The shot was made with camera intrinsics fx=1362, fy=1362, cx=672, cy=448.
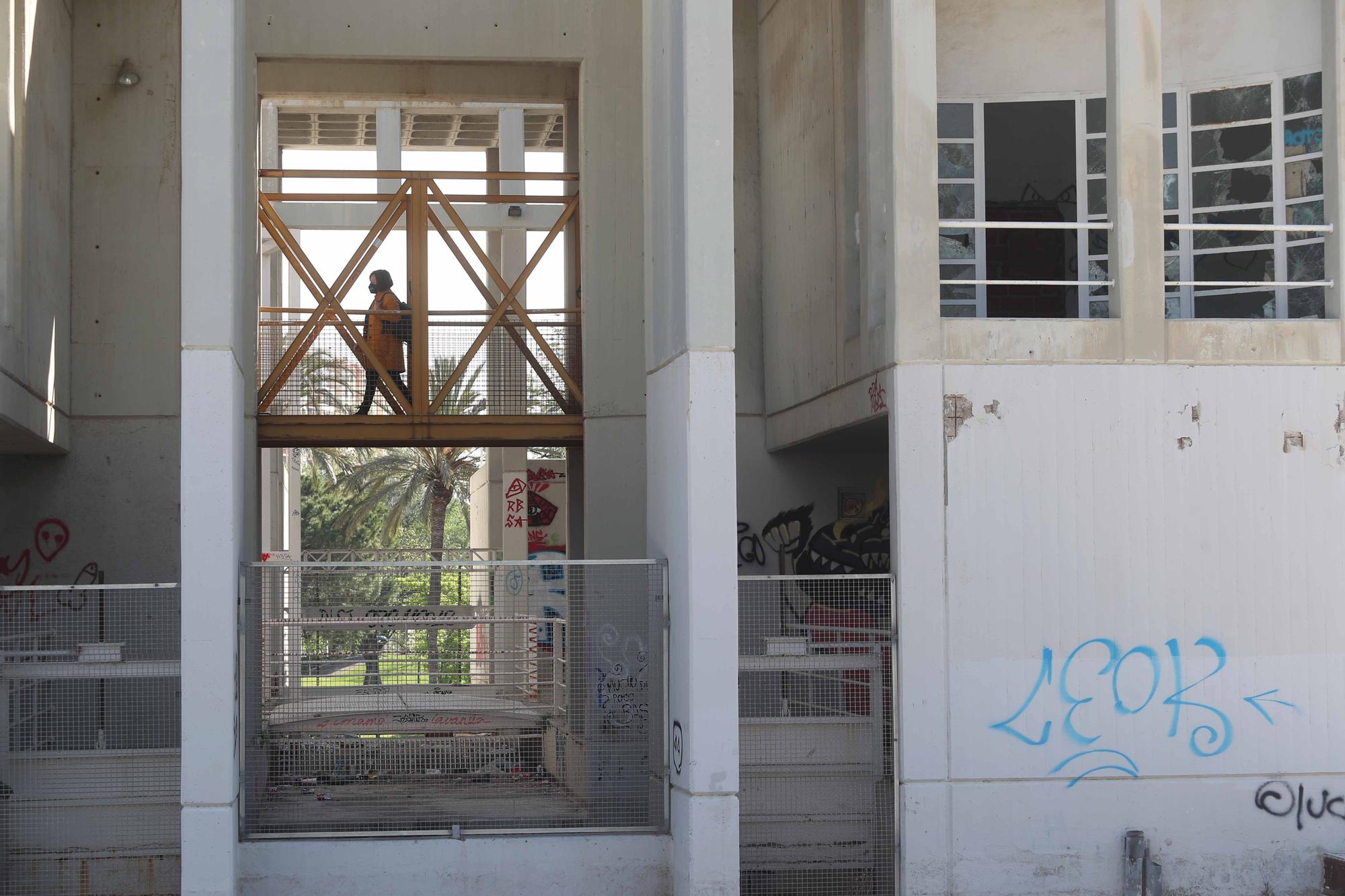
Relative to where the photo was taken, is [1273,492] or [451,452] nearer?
[1273,492]

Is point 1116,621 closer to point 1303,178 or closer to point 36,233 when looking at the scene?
point 1303,178

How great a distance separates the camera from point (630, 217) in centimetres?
1435

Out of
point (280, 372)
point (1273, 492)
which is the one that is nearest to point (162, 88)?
point (280, 372)

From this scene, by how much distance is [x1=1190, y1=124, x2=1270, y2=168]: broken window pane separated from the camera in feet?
39.8

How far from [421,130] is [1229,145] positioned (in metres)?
20.0

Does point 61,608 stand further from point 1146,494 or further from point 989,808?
point 1146,494

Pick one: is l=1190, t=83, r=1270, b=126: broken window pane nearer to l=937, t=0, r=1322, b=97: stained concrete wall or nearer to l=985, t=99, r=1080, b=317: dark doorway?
l=937, t=0, r=1322, b=97: stained concrete wall

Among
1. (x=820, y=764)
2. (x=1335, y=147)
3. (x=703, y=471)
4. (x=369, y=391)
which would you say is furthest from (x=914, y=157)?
(x=369, y=391)

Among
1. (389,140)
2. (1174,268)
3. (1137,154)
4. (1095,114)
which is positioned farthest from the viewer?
(389,140)

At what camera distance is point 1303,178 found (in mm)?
11969

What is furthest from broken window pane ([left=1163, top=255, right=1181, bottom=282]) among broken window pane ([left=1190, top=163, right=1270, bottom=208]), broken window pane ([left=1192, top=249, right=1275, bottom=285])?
broken window pane ([left=1190, top=163, right=1270, bottom=208])

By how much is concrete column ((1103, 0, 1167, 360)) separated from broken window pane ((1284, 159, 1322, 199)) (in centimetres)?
194

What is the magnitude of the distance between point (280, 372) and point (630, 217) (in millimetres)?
3983

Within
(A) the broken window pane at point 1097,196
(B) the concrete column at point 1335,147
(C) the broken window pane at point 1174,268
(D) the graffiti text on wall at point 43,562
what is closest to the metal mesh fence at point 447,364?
(D) the graffiti text on wall at point 43,562
